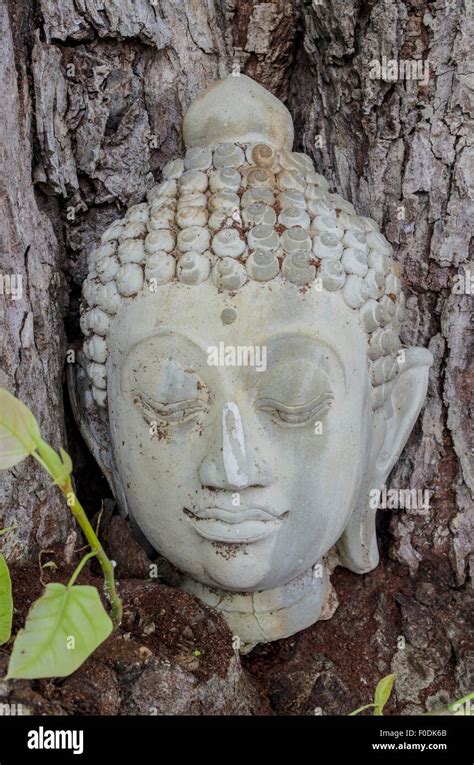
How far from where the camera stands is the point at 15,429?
1433 mm

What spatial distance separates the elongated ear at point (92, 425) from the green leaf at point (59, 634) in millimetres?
572

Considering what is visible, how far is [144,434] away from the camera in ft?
5.99

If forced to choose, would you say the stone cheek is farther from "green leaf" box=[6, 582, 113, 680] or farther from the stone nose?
"green leaf" box=[6, 582, 113, 680]

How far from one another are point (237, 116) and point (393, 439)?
828 millimetres

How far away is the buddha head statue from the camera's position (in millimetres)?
1745

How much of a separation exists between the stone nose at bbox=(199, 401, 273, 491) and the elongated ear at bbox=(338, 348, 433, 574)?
0.43 metres

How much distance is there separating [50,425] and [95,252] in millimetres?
406

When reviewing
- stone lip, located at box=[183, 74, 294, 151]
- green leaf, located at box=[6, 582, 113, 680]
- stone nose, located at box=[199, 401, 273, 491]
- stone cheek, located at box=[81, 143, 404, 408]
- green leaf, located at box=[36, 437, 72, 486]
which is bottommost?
green leaf, located at box=[6, 582, 113, 680]

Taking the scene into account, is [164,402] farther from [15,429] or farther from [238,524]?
[15,429]

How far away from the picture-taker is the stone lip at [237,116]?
6.17 feet

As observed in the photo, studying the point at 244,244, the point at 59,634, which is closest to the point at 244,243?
the point at 244,244

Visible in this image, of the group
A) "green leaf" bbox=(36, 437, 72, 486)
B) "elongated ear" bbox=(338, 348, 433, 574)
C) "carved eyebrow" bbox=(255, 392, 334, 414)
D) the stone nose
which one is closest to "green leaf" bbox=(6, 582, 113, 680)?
"green leaf" bbox=(36, 437, 72, 486)
